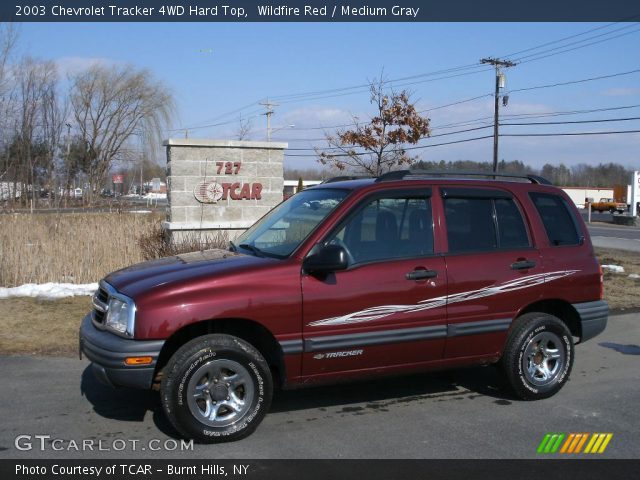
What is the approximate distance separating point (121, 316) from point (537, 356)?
366 centimetres

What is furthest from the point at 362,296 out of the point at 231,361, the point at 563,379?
the point at 563,379

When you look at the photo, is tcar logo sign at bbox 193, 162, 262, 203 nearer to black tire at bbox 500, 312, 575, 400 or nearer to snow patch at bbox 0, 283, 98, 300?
snow patch at bbox 0, 283, 98, 300

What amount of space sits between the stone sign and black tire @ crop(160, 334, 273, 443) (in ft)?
25.7

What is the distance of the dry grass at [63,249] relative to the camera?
36.3ft

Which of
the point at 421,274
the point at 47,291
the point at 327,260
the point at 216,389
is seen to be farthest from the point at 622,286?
the point at 47,291

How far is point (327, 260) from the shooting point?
15.6 feet

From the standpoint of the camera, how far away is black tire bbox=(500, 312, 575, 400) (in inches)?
223

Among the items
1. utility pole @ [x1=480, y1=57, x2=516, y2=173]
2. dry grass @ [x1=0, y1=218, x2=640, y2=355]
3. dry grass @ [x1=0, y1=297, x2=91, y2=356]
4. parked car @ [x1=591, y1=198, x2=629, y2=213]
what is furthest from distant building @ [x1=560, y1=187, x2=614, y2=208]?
dry grass @ [x1=0, y1=297, x2=91, y2=356]

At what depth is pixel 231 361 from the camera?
4.66 metres

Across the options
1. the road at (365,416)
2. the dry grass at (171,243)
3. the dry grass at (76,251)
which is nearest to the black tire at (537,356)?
the road at (365,416)

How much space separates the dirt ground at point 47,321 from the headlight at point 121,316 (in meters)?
2.79

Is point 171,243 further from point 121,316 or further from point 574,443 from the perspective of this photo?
point 574,443

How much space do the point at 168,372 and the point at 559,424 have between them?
10.2 ft

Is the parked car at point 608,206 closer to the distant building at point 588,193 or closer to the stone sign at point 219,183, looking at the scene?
the distant building at point 588,193
